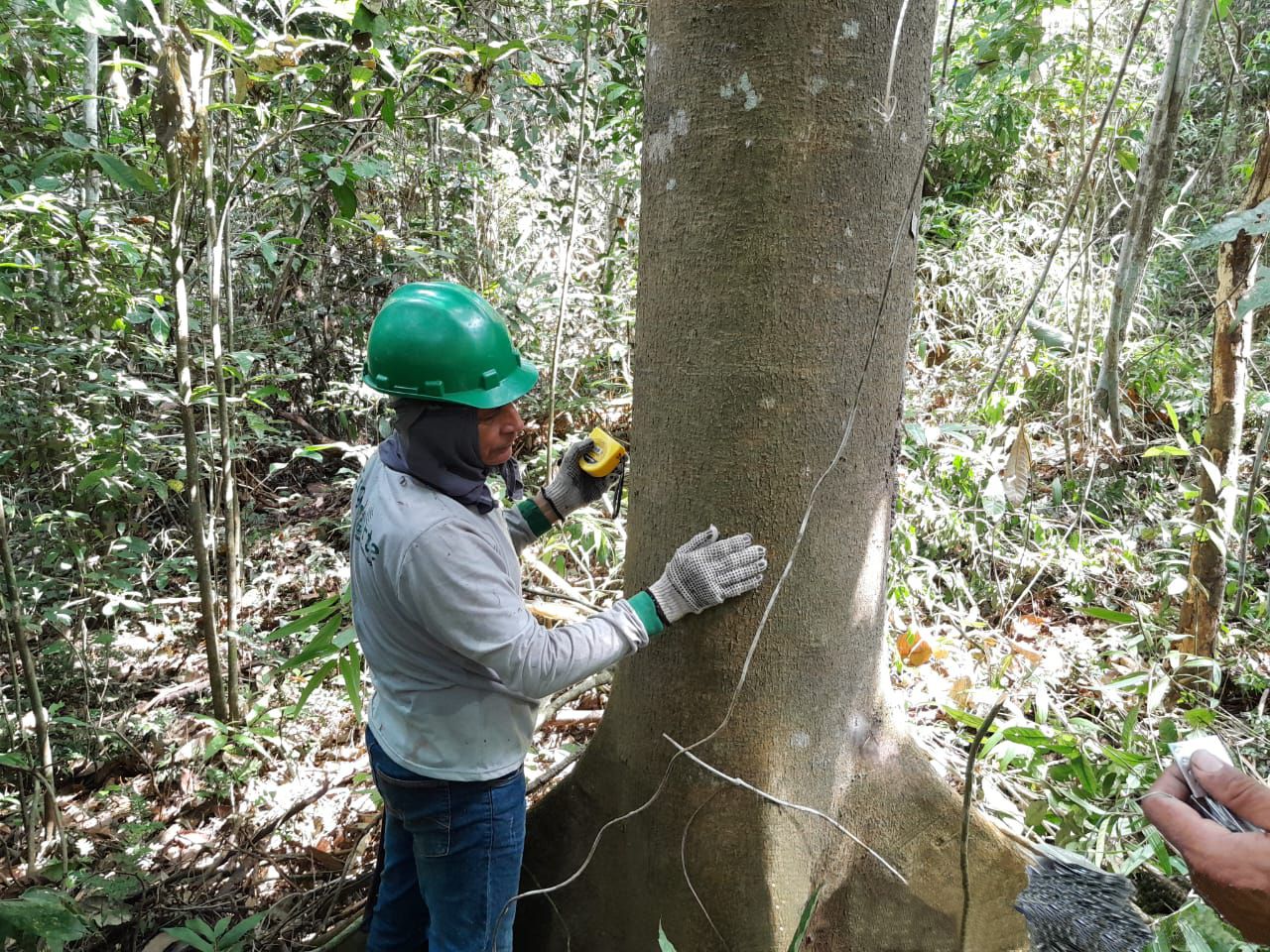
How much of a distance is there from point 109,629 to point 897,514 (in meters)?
3.75

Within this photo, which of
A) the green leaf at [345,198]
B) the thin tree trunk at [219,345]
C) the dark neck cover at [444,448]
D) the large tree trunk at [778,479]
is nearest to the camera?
the large tree trunk at [778,479]

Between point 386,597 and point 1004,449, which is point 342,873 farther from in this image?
point 1004,449

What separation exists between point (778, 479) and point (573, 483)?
2.46 feet

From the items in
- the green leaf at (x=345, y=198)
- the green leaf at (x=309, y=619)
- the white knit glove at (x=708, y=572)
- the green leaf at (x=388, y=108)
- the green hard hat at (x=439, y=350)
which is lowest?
the green leaf at (x=309, y=619)

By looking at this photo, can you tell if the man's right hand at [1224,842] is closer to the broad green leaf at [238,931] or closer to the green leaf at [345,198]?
the broad green leaf at [238,931]

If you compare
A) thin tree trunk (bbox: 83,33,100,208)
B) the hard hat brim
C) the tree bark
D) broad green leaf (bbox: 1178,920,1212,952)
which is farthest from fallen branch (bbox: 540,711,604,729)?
thin tree trunk (bbox: 83,33,100,208)

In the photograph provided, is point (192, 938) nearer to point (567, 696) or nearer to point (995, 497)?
point (567, 696)

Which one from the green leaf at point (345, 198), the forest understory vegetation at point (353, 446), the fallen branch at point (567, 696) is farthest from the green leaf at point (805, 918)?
the green leaf at point (345, 198)

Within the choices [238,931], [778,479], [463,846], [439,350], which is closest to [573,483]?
[439,350]

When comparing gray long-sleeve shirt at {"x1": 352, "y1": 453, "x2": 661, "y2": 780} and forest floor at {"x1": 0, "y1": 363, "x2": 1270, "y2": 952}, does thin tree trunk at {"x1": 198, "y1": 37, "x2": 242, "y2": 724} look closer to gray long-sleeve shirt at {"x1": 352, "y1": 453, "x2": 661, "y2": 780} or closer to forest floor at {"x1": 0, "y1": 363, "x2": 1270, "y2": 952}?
forest floor at {"x1": 0, "y1": 363, "x2": 1270, "y2": 952}

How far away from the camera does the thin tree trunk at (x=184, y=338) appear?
251cm

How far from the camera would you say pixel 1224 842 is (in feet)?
3.64

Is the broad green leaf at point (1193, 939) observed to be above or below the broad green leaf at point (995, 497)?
below

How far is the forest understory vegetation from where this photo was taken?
7.84 feet
